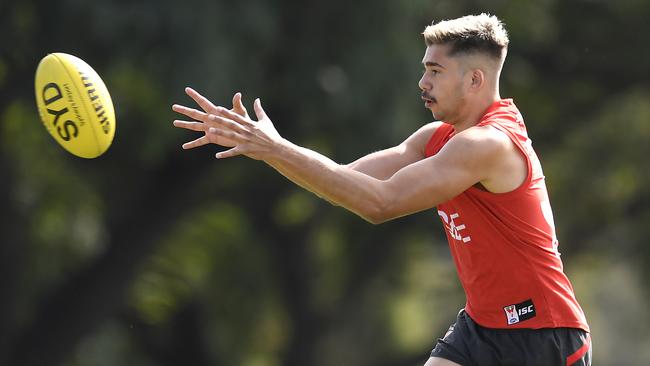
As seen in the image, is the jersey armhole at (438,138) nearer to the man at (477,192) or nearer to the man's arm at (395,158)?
the man's arm at (395,158)

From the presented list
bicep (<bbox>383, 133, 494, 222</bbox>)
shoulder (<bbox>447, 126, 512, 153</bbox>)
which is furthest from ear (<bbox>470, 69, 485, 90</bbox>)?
bicep (<bbox>383, 133, 494, 222</bbox>)

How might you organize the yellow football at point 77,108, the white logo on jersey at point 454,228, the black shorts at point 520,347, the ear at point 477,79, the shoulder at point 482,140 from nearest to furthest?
the shoulder at point 482,140
the black shorts at point 520,347
the white logo on jersey at point 454,228
the ear at point 477,79
the yellow football at point 77,108

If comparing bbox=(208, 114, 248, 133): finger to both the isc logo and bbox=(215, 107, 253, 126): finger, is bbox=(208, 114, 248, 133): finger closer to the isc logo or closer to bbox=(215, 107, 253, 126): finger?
bbox=(215, 107, 253, 126): finger

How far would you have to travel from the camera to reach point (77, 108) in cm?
769

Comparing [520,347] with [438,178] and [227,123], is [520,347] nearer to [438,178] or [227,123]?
[438,178]

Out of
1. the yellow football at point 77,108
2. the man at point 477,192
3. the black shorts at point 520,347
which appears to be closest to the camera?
the man at point 477,192

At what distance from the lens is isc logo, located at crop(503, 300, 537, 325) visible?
6.68m

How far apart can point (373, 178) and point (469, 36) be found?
1.07 m

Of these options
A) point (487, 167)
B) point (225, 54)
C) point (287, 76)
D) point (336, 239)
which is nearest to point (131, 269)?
point (287, 76)

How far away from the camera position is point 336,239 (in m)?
28.9

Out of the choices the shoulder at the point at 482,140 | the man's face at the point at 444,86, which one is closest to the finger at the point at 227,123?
the shoulder at the point at 482,140

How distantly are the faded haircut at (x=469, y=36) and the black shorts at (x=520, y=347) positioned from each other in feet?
4.91

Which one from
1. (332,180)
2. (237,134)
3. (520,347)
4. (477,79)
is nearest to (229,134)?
(237,134)

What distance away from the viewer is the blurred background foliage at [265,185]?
16.0 m
